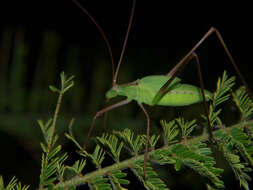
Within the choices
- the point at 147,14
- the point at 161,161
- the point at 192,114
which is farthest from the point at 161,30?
the point at 161,161

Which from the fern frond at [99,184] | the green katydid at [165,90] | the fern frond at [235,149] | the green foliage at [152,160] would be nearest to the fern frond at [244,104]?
the green foliage at [152,160]

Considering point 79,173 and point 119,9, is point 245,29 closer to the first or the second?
point 119,9

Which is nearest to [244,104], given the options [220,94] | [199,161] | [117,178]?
[220,94]

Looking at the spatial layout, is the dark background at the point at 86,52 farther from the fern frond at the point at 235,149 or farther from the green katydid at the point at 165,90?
the fern frond at the point at 235,149

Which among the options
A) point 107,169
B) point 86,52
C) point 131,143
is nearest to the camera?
point 107,169

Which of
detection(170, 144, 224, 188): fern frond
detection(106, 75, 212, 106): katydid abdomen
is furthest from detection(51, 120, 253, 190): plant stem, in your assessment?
detection(106, 75, 212, 106): katydid abdomen

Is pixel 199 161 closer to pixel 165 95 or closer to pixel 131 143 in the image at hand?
pixel 131 143
